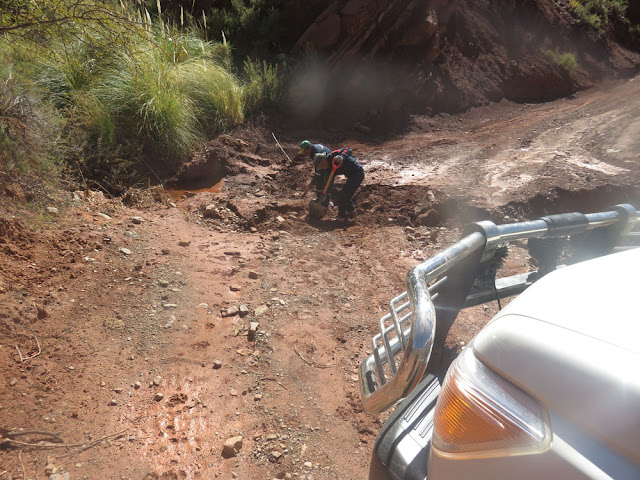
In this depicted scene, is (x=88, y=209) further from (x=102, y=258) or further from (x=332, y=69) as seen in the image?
(x=332, y=69)

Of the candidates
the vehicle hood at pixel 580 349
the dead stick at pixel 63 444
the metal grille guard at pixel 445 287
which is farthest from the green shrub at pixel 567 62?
the dead stick at pixel 63 444

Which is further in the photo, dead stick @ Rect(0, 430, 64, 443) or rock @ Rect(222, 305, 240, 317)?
rock @ Rect(222, 305, 240, 317)

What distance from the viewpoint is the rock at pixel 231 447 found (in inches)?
96.4

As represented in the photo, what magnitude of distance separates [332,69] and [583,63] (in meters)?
8.78

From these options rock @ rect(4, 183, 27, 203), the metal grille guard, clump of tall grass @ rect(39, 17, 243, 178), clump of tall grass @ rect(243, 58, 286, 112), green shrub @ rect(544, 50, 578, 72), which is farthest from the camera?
green shrub @ rect(544, 50, 578, 72)

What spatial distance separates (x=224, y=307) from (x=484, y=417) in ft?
10.3

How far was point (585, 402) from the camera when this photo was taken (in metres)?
0.85

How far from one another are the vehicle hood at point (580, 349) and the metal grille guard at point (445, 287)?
0.23 metres

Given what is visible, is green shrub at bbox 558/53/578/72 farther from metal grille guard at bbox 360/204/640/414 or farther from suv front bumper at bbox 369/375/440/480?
suv front bumper at bbox 369/375/440/480

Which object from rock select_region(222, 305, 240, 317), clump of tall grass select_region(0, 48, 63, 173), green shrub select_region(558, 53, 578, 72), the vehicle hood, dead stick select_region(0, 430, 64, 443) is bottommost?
rock select_region(222, 305, 240, 317)

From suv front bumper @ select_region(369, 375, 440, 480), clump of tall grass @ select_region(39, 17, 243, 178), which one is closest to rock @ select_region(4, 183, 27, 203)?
clump of tall grass @ select_region(39, 17, 243, 178)

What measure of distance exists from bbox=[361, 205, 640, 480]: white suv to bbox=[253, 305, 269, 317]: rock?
7.44ft

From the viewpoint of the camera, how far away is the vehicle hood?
0.81 metres

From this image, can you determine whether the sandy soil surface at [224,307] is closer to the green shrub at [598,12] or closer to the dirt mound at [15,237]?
the dirt mound at [15,237]
